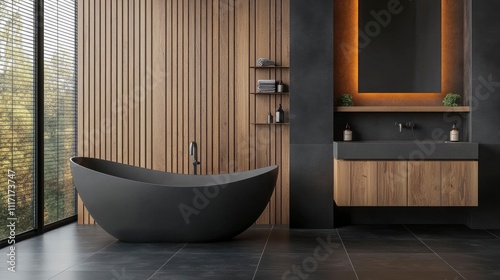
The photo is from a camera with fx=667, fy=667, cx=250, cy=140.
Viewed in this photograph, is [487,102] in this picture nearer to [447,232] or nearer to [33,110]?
[447,232]

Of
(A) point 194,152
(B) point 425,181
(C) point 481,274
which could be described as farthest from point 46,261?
(B) point 425,181

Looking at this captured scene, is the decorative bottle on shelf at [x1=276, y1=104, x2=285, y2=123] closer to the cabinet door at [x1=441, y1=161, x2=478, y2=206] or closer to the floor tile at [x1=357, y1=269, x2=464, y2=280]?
the cabinet door at [x1=441, y1=161, x2=478, y2=206]

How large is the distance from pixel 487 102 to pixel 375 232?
1.75 metres

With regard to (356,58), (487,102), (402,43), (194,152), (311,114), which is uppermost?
(402,43)

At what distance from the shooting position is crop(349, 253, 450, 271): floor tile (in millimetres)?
4887

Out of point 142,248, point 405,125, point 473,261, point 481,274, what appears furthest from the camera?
point 405,125

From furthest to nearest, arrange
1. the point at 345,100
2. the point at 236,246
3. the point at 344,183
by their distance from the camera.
→ the point at 345,100 → the point at 344,183 → the point at 236,246

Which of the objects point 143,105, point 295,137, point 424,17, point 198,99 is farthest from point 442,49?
point 143,105

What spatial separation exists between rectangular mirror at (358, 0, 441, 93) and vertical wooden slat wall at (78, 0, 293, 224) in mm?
909

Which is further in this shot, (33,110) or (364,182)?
(364,182)

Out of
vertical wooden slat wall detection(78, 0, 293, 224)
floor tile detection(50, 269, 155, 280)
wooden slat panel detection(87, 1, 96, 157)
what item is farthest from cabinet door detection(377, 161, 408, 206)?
wooden slat panel detection(87, 1, 96, 157)

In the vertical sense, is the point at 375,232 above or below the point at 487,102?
below

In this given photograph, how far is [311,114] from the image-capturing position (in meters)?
6.95

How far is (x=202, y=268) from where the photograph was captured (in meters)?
4.89
